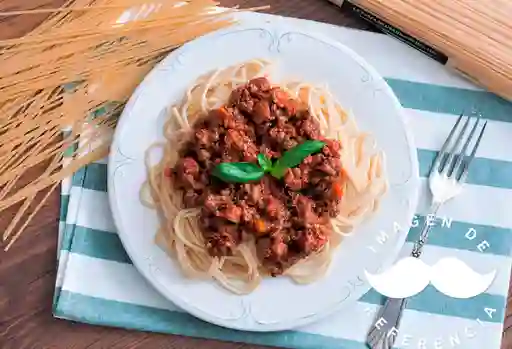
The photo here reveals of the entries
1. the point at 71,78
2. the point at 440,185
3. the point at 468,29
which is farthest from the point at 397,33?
the point at 71,78

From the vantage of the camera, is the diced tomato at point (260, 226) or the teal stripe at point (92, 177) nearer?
the diced tomato at point (260, 226)

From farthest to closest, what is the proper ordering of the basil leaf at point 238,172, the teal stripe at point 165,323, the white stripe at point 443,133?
the white stripe at point 443,133 < the teal stripe at point 165,323 < the basil leaf at point 238,172

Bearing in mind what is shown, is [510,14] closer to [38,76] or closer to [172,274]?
[172,274]

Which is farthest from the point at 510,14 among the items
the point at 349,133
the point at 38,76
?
the point at 38,76

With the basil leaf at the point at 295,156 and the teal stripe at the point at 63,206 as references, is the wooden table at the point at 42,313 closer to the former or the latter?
the teal stripe at the point at 63,206

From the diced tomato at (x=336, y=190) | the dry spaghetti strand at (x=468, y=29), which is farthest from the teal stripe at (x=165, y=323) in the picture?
the dry spaghetti strand at (x=468, y=29)

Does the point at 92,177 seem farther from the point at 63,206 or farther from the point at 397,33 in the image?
the point at 397,33
